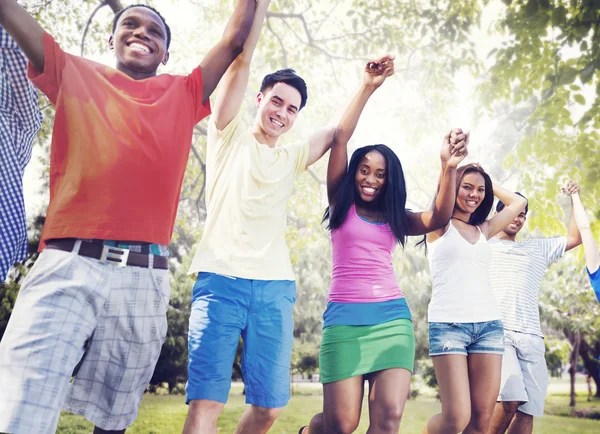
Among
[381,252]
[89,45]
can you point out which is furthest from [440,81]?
[381,252]

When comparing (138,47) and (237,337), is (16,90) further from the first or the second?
(237,337)

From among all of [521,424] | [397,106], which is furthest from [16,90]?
[397,106]

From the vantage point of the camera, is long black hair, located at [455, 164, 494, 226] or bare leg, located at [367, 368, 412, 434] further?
long black hair, located at [455, 164, 494, 226]

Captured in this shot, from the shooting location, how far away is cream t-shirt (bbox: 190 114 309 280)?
1822mm

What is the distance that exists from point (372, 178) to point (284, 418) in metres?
3.94

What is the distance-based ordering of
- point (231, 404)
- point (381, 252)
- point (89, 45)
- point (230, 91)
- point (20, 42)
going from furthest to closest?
1. point (231, 404)
2. point (89, 45)
3. point (381, 252)
4. point (230, 91)
5. point (20, 42)

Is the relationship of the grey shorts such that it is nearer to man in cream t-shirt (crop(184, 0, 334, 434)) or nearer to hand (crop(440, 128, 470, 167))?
hand (crop(440, 128, 470, 167))

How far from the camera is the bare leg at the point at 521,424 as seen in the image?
2.78 m

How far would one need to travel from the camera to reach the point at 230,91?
6.29 ft

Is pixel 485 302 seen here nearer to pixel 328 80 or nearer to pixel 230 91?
pixel 230 91

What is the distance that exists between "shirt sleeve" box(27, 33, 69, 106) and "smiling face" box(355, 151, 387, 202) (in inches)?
46.6

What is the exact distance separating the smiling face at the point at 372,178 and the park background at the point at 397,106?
253 centimetres

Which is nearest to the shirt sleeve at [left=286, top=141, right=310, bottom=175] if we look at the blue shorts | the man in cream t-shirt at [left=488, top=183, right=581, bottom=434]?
the blue shorts

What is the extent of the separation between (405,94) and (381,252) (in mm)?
3725
